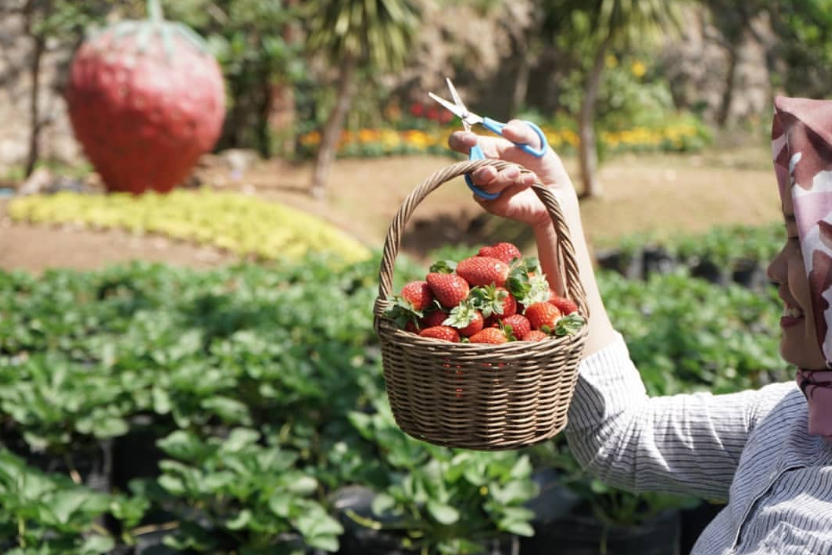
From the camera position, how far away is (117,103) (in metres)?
9.01

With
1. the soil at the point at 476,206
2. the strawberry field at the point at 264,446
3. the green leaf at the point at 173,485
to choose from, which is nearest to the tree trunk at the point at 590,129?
the soil at the point at 476,206

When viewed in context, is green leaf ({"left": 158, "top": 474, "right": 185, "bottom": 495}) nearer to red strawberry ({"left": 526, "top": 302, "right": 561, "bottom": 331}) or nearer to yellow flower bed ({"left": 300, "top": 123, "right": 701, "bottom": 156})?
red strawberry ({"left": 526, "top": 302, "right": 561, "bottom": 331})

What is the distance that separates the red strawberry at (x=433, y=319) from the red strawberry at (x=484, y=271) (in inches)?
3.4

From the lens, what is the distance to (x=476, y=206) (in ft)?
43.5

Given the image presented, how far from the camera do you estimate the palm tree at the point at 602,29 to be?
11.9 m

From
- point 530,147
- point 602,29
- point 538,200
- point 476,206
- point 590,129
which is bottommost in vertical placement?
point 476,206

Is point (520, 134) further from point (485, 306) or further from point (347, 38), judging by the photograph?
point (347, 38)

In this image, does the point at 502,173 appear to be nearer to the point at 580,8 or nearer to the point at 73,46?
the point at 580,8

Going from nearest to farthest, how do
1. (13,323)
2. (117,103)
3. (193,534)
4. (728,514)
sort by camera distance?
(728,514) < (193,534) < (13,323) < (117,103)

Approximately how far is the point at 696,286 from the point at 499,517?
347cm

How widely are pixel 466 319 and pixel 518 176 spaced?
26cm

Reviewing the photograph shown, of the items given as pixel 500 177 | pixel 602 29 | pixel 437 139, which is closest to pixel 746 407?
pixel 500 177

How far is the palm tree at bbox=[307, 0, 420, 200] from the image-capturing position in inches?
480

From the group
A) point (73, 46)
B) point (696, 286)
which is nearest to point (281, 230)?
point (696, 286)
